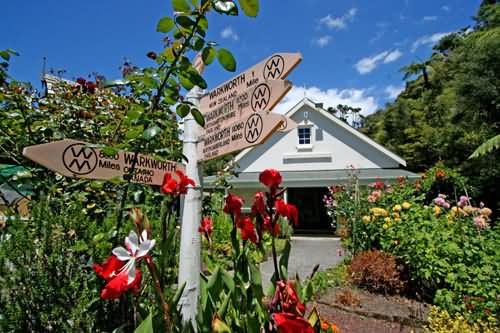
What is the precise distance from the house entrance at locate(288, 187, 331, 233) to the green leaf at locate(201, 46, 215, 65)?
51.2ft

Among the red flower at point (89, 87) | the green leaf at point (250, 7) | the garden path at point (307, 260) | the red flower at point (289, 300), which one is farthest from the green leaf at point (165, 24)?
the garden path at point (307, 260)

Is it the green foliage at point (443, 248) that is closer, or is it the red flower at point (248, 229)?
the red flower at point (248, 229)

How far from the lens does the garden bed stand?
3.57 m

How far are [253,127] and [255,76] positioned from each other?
A: 301 millimetres

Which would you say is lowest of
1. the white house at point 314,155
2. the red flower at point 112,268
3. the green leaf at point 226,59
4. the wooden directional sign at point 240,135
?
the red flower at point 112,268

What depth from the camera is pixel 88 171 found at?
53.8 inches

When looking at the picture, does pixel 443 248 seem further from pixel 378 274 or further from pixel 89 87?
pixel 89 87

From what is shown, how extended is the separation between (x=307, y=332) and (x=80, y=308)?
1.19 meters

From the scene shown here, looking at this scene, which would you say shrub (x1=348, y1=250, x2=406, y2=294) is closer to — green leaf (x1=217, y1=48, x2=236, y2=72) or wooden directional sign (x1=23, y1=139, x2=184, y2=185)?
wooden directional sign (x1=23, y1=139, x2=184, y2=185)

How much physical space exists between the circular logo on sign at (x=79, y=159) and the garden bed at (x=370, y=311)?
329 centimetres

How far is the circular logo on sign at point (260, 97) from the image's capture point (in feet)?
5.03

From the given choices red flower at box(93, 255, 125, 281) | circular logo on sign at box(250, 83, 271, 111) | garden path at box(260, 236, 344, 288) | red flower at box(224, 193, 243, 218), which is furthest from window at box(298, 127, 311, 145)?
red flower at box(93, 255, 125, 281)

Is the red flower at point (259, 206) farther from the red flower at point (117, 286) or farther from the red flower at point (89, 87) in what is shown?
the red flower at point (89, 87)

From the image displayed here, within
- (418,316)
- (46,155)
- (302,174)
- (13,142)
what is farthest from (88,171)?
(302,174)
